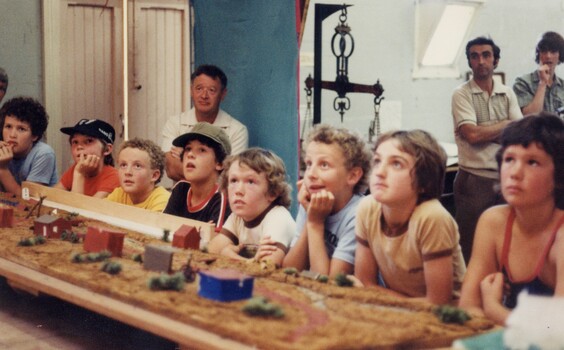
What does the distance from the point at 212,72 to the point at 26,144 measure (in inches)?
52.2

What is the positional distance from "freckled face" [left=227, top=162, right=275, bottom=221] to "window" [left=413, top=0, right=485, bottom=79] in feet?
16.5

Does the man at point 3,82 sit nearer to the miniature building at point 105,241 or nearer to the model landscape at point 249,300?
the model landscape at point 249,300

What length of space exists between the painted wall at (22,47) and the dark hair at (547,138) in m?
4.65

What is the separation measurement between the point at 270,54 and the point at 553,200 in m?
2.60

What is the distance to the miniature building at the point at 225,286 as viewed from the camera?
281 cm

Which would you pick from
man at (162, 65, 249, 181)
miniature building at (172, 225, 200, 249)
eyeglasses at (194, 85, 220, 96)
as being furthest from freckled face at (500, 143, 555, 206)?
eyeglasses at (194, 85, 220, 96)

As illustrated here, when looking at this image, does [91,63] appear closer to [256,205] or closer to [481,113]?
[481,113]

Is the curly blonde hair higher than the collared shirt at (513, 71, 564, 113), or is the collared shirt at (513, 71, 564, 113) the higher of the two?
the collared shirt at (513, 71, 564, 113)

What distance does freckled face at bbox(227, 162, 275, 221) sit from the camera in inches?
151

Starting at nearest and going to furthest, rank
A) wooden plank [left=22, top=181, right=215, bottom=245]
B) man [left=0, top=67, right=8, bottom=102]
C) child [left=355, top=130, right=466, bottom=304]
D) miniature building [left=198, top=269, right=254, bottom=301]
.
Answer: miniature building [left=198, top=269, right=254, bottom=301], child [left=355, top=130, right=466, bottom=304], wooden plank [left=22, top=181, right=215, bottom=245], man [left=0, top=67, right=8, bottom=102]

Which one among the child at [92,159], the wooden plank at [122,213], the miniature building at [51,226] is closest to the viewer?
the miniature building at [51,226]

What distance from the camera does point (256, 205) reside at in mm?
3863

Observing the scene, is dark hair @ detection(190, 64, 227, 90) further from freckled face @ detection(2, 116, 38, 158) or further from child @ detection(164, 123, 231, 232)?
freckled face @ detection(2, 116, 38, 158)

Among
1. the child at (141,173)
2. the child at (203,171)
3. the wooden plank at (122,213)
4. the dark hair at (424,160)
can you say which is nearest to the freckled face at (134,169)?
the child at (141,173)
